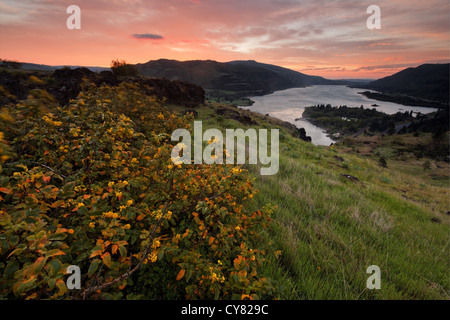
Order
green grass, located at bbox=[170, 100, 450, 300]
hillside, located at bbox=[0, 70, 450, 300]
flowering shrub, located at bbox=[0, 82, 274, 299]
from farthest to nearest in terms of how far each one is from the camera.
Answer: green grass, located at bbox=[170, 100, 450, 300]
hillside, located at bbox=[0, 70, 450, 300]
flowering shrub, located at bbox=[0, 82, 274, 299]

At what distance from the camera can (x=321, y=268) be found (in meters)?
2.86

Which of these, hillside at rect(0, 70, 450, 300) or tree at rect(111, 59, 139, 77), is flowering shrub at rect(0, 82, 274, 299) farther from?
tree at rect(111, 59, 139, 77)

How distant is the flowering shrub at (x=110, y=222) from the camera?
171cm

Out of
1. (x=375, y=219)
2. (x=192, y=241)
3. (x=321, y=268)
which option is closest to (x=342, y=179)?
(x=375, y=219)

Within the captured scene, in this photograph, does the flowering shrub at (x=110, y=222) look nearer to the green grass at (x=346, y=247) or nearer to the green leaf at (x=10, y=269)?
the green leaf at (x=10, y=269)

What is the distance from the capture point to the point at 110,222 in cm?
223

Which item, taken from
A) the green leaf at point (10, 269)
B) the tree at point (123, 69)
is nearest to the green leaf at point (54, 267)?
the green leaf at point (10, 269)

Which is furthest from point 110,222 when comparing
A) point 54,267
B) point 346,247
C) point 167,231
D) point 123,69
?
point 123,69

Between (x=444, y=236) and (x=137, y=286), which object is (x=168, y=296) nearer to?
(x=137, y=286)

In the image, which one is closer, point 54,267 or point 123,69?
point 54,267

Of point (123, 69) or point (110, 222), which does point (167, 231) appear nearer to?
point (110, 222)

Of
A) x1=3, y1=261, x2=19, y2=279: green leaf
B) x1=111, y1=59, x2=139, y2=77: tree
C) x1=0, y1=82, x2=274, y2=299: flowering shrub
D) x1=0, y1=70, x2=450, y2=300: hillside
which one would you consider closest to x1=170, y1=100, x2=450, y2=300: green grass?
x1=0, y1=70, x2=450, y2=300: hillside

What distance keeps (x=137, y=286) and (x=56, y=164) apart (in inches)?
94.2

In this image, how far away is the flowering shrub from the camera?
1.71 metres
